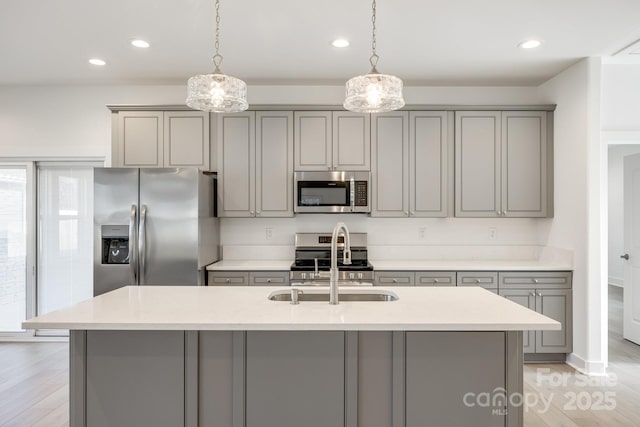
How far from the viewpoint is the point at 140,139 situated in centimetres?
406

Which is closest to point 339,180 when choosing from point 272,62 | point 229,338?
point 272,62

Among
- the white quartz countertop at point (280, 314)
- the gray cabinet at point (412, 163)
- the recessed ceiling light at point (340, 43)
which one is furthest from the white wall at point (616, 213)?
the white quartz countertop at point (280, 314)

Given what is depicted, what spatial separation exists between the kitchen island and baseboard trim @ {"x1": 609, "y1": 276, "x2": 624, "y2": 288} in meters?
7.27

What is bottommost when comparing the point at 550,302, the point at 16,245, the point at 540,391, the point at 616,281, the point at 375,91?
the point at 540,391

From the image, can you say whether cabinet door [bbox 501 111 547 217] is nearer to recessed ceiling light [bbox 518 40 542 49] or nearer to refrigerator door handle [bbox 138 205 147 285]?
recessed ceiling light [bbox 518 40 542 49]

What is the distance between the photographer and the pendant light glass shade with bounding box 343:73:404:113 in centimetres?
209

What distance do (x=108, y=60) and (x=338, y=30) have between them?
2146mm

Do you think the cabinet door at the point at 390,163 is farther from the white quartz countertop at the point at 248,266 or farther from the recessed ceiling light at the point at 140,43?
the recessed ceiling light at the point at 140,43

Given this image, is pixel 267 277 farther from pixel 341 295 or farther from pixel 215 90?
pixel 215 90

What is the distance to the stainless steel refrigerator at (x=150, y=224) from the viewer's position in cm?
360

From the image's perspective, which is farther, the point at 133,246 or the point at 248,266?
the point at 248,266

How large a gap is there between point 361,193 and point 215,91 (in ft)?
7.12

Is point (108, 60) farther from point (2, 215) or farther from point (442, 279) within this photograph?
point (442, 279)

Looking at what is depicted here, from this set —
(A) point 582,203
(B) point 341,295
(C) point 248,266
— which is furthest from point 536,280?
(C) point 248,266
